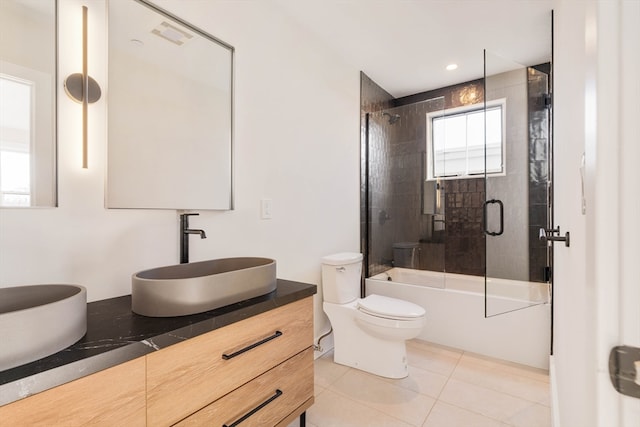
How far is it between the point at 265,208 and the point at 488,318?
1.98 metres

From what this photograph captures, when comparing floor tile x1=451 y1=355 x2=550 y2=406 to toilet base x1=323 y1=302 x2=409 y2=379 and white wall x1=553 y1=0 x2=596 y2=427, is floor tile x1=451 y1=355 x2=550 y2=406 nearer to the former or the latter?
toilet base x1=323 y1=302 x2=409 y2=379

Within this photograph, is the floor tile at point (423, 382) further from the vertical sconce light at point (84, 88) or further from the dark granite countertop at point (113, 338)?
the vertical sconce light at point (84, 88)

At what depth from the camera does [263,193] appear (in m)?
1.89

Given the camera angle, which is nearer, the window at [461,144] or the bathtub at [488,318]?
the bathtub at [488,318]

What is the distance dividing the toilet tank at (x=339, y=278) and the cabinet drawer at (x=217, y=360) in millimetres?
873

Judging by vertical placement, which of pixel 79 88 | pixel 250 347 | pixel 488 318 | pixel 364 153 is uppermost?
pixel 364 153

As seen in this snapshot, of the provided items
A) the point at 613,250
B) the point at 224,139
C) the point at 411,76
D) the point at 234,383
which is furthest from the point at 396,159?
the point at 613,250

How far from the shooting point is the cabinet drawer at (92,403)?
650 millimetres

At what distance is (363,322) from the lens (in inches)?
84.4

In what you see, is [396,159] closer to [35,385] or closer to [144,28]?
[144,28]

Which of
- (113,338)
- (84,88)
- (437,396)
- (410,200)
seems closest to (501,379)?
(437,396)

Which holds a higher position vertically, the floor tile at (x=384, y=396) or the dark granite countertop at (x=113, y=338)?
the dark granite countertop at (x=113, y=338)

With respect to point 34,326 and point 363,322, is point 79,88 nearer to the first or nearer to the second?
point 34,326

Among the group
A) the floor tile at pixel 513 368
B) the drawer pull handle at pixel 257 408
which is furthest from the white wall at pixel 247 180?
the floor tile at pixel 513 368
